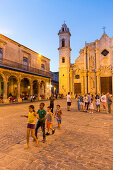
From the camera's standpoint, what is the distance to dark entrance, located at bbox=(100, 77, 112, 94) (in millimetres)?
25433

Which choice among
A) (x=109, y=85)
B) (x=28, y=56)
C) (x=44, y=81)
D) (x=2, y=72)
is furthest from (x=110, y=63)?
(x=2, y=72)

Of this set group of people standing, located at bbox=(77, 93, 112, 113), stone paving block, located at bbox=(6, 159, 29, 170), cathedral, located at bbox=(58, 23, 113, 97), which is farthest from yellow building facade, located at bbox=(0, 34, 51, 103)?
stone paving block, located at bbox=(6, 159, 29, 170)

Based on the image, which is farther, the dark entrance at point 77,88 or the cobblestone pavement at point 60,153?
the dark entrance at point 77,88

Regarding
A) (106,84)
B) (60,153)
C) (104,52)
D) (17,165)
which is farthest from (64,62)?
(17,165)

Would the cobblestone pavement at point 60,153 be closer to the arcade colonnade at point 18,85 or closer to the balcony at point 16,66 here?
the arcade colonnade at point 18,85

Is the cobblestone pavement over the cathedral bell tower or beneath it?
beneath

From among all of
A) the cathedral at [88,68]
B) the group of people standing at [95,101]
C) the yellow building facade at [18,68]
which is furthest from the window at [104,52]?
the group of people standing at [95,101]

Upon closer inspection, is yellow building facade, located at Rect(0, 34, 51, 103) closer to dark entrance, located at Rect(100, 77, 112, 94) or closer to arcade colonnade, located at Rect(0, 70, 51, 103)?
arcade colonnade, located at Rect(0, 70, 51, 103)

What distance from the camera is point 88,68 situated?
90.2ft

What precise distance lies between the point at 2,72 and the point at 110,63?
934 inches

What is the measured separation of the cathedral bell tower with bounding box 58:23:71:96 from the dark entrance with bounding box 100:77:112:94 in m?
8.47

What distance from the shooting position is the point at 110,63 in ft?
84.7

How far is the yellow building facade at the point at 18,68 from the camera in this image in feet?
50.9

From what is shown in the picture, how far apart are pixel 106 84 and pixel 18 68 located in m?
20.5
